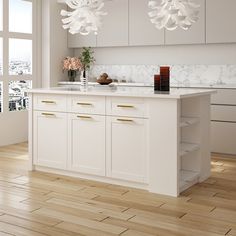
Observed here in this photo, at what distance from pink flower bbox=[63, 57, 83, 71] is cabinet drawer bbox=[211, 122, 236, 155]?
2.56 metres

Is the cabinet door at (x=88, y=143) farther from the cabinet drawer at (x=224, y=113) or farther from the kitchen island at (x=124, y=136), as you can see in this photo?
the cabinet drawer at (x=224, y=113)

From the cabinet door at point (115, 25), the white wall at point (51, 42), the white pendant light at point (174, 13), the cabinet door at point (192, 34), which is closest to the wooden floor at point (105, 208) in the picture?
the white pendant light at point (174, 13)

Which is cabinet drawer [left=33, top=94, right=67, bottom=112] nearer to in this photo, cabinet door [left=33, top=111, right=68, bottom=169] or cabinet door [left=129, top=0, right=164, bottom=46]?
cabinet door [left=33, top=111, right=68, bottom=169]

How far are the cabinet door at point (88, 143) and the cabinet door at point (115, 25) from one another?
2.80 meters

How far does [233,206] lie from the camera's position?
3.72 meters

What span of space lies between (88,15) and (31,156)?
1.64 metres

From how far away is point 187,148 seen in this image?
169 inches

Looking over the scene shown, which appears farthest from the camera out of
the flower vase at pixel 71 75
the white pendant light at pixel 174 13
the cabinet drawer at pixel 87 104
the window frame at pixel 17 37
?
the flower vase at pixel 71 75

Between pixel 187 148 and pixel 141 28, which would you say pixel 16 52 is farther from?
pixel 187 148

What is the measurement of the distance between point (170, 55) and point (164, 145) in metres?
3.15

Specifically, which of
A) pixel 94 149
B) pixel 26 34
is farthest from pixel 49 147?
pixel 26 34

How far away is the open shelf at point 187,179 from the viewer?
164 inches

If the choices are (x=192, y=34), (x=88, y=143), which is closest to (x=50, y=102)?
(x=88, y=143)

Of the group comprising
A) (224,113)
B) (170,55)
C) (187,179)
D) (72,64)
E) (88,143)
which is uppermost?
(170,55)
